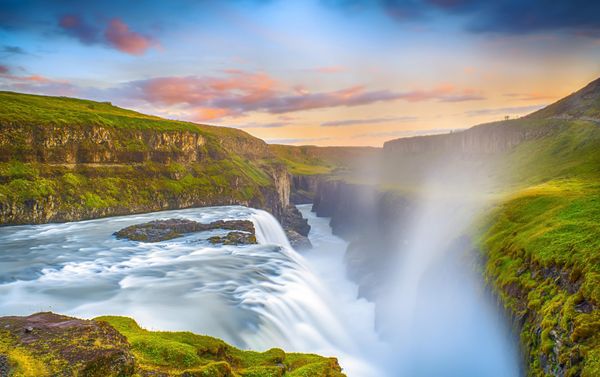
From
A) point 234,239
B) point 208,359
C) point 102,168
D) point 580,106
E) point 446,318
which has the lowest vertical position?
point 446,318

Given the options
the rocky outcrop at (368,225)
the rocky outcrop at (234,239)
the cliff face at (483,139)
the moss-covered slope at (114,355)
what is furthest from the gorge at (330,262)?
the cliff face at (483,139)

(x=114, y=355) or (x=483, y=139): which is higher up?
(x=483, y=139)

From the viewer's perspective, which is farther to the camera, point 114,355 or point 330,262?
point 330,262

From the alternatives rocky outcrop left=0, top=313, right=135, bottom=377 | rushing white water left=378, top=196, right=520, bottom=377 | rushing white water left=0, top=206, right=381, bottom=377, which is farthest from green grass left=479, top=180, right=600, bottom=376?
rocky outcrop left=0, top=313, right=135, bottom=377

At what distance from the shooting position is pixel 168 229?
183ft

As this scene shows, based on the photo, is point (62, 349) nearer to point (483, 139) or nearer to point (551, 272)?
point (551, 272)

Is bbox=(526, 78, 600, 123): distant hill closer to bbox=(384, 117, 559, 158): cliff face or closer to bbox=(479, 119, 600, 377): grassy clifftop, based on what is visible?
A: bbox=(384, 117, 559, 158): cliff face

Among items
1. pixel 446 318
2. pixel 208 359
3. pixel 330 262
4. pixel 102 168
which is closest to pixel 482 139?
pixel 330 262

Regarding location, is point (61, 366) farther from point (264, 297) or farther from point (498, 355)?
point (498, 355)

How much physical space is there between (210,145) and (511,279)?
369 ft

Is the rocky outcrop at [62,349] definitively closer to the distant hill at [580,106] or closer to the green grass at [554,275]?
the green grass at [554,275]

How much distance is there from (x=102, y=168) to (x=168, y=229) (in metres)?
41.6

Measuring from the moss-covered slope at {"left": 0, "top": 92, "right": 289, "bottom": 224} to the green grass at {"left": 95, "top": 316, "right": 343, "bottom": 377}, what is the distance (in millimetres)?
63356

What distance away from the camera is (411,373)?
31.5m
